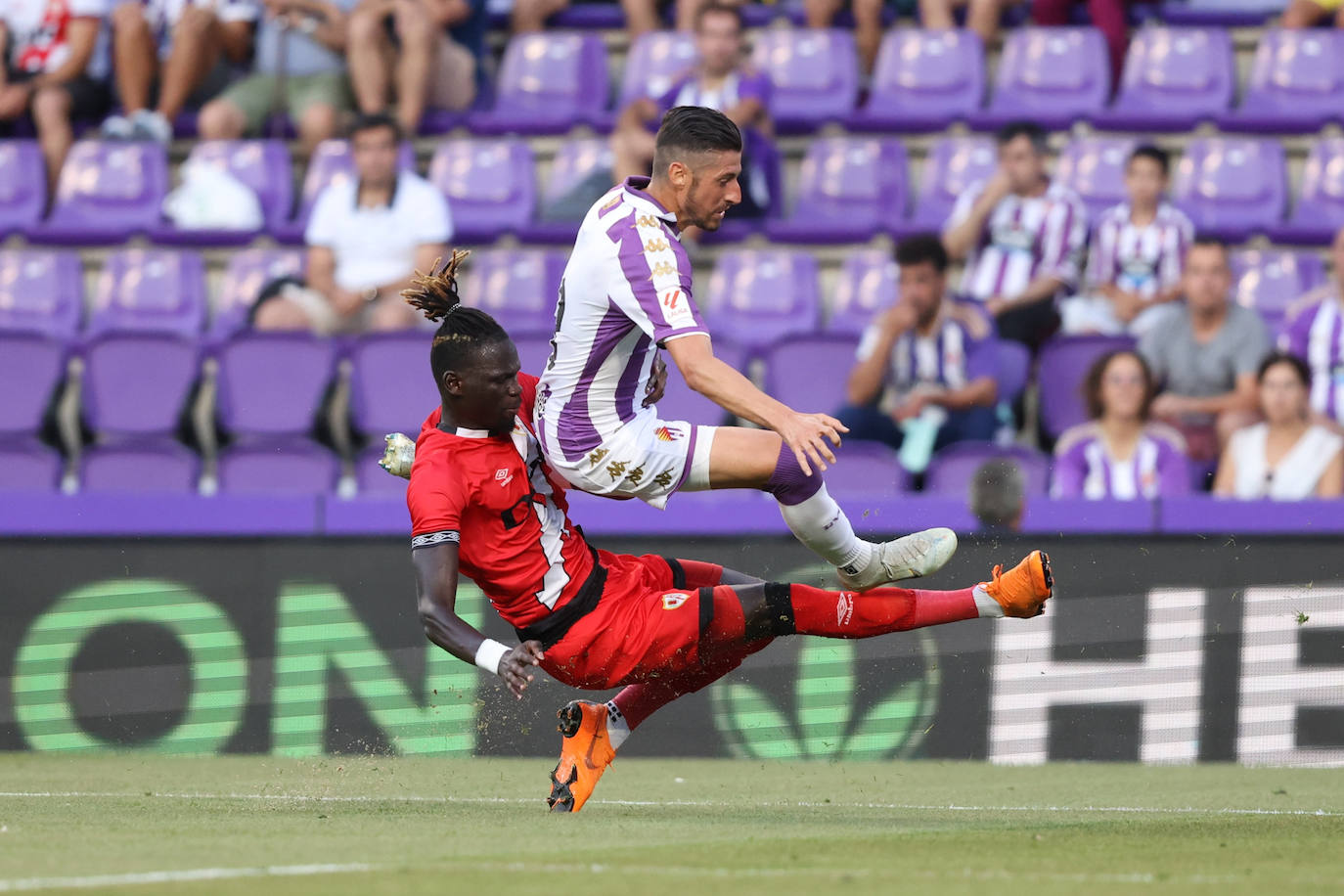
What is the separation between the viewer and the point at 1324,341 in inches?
376

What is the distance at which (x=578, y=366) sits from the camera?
5738mm

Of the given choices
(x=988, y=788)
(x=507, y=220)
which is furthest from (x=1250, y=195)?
(x=988, y=788)

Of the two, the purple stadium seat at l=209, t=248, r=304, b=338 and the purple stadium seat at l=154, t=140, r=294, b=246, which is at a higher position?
the purple stadium seat at l=154, t=140, r=294, b=246

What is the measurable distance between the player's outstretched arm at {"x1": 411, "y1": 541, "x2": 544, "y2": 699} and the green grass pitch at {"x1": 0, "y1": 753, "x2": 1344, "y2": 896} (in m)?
0.48

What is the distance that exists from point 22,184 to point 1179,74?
26.6 feet

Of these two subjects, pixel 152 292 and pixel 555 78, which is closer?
pixel 152 292

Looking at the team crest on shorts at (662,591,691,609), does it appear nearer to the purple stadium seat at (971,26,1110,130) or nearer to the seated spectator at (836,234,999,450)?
the seated spectator at (836,234,999,450)

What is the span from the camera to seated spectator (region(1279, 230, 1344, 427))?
9.51 metres

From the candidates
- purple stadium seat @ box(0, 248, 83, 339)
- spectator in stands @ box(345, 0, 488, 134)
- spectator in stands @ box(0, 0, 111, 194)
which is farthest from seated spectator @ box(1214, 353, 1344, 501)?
spectator in stands @ box(0, 0, 111, 194)

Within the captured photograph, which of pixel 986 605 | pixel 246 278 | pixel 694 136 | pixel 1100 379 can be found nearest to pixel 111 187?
pixel 246 278

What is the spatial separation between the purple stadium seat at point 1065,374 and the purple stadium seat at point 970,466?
2.05 feet

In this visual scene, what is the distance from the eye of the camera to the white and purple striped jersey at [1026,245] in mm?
10547

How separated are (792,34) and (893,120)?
1131 millimetres

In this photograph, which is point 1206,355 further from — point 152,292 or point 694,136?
point 152,292
